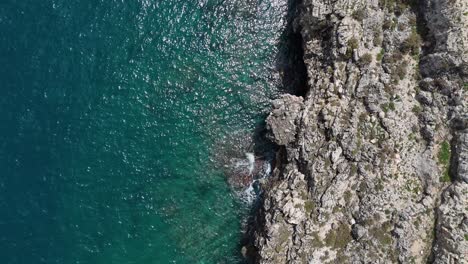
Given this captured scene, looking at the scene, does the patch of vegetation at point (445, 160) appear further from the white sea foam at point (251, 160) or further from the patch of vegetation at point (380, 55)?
the white sea foam at point (251, 160)

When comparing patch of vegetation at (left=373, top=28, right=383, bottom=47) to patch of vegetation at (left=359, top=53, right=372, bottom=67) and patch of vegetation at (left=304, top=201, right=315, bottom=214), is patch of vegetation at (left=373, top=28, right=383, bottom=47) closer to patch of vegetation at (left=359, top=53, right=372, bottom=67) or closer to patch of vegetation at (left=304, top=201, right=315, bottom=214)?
patch of vegetation at (left=359, top=53, right=372, bottom=67)

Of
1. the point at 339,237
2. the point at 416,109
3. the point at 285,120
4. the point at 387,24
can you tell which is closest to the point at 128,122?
the point at 285,120

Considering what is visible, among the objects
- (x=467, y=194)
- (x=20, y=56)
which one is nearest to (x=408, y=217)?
(x=467, y=194)

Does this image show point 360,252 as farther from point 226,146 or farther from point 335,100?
point 226,146

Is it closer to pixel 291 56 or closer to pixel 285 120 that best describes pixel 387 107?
pixel 285 120

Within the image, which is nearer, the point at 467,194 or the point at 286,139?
the point at 467,194

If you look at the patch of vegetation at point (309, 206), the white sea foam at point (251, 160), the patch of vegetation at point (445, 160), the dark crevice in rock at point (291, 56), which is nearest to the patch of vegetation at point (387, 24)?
the dark crevice in rock at point (291, 56)

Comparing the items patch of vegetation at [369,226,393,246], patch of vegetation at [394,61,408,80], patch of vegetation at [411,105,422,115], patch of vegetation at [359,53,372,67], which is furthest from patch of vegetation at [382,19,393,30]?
patch of vegetation at [369,226,393,246]
